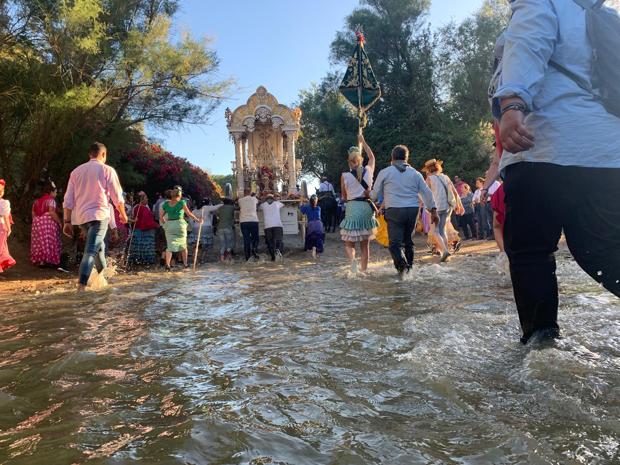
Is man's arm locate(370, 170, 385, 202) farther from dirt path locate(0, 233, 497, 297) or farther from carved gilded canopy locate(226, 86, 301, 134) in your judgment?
A: carved gilded canopy locate(226, 86, 301, 134)

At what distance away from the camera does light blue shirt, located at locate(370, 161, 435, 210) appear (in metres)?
6.28

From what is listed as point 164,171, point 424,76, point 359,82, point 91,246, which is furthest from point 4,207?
point 424,76

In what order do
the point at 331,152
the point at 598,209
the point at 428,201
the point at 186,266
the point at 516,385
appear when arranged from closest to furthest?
1. the point at 516,385
2. the point at 598,209
3. the point at 428,201
4. the point at 186,266
5. the point at 331,152

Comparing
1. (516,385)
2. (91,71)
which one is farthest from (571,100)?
(91,71)

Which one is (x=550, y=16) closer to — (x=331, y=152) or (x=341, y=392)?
(x=341, y=392)

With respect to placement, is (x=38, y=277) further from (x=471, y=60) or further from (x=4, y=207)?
(x=471, y=60)

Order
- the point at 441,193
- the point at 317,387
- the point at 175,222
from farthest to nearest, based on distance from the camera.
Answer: the point at 175,222 < the point at 441,193 < the point at 317,387

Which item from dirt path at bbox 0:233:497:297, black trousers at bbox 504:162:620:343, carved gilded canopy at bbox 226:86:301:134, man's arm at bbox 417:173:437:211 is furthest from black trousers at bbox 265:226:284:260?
black trousers at bbox 504:162:620:343

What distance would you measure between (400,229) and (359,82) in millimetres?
3689

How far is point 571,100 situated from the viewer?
2.29 meters

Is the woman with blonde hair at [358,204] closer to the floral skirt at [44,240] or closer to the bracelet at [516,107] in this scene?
the bracelet at [516,107]

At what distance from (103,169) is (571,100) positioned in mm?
5148

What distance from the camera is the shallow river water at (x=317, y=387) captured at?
1.53m

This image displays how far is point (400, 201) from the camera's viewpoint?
6277 mm
